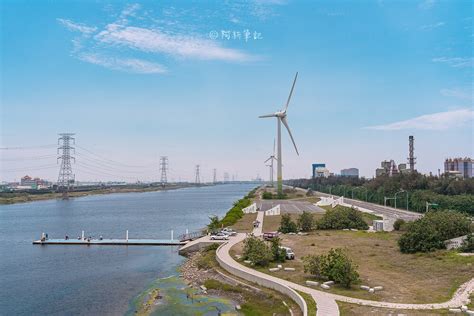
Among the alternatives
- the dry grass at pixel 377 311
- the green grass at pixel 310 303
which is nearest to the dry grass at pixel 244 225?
the green grass at pixel 310 303

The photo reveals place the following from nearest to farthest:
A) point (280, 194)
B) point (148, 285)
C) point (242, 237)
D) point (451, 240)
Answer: point (148, 285) → point (451, 240) → point (242, 237) → point (280, 194)

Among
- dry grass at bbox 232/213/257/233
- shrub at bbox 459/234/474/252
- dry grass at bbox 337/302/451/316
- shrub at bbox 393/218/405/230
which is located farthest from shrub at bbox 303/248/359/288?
shrub at bbox 393/218/405/230

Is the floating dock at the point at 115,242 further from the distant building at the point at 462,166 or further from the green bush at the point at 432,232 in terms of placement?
the distant building at the point at 462,166

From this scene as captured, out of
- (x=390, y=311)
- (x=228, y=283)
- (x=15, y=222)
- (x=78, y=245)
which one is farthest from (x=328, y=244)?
(x=15, y=222)

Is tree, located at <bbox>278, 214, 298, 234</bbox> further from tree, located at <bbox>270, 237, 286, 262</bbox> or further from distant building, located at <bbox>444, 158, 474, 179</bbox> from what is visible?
distant building, located at <bbox>444, 158, 474, 179</bbox>

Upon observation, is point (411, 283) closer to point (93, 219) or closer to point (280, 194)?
point (93, 219)

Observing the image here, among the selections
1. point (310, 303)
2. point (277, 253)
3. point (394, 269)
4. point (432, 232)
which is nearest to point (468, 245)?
point (432, 232)
